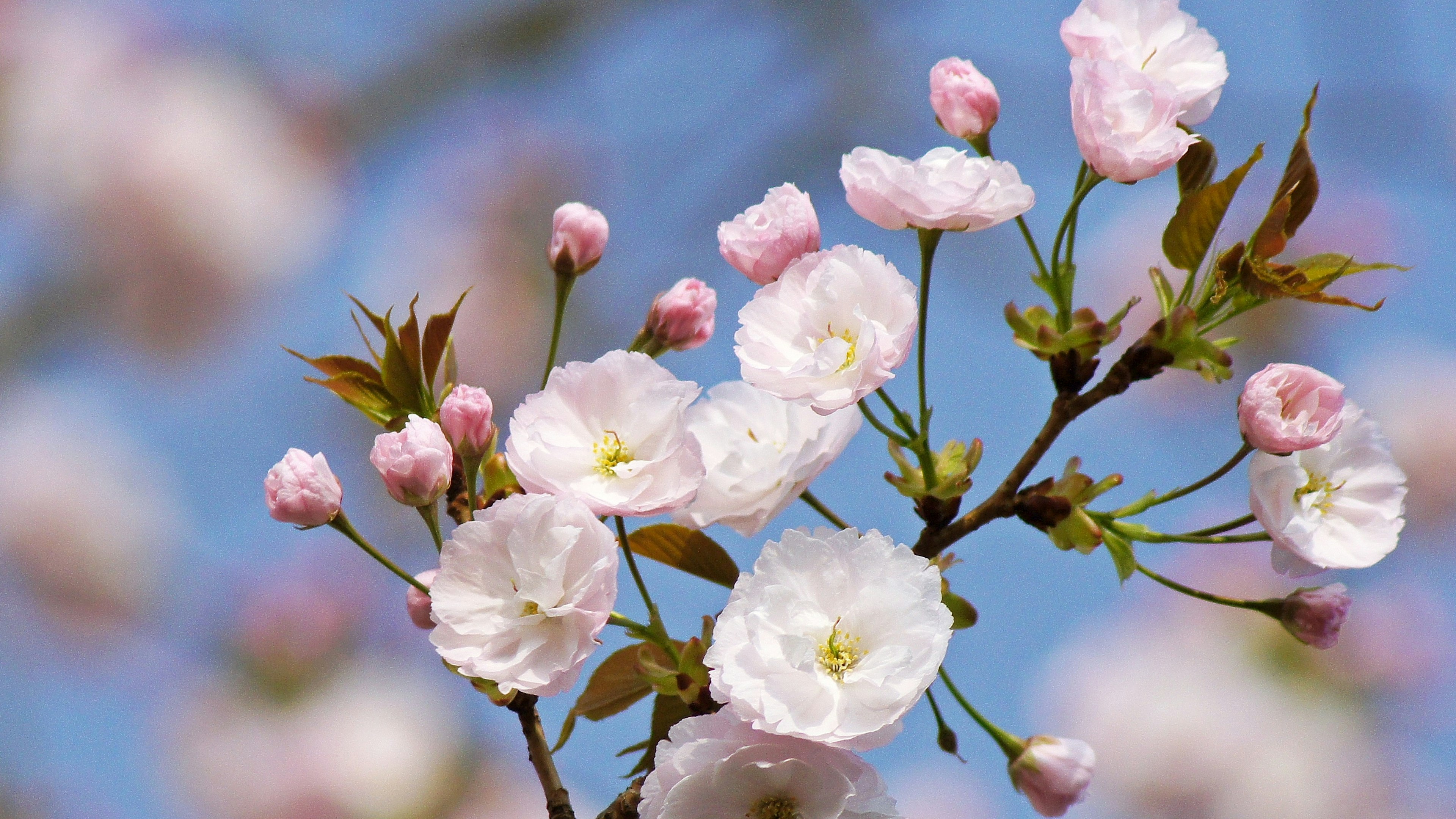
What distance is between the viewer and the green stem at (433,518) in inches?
31.9

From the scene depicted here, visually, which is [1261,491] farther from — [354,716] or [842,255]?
[354,716]

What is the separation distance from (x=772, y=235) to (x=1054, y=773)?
474mm

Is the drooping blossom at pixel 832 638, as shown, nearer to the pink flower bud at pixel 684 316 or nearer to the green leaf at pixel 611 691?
the green leaf at pixel 611 691

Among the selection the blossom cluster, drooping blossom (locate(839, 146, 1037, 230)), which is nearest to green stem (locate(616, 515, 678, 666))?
the blossom cluster

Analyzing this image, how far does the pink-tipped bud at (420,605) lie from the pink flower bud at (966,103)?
1.83 ft

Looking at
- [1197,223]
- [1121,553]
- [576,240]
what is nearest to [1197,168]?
[1197,223]

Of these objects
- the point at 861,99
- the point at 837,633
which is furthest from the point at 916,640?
the point at 861,99

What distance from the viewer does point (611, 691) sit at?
0.88m

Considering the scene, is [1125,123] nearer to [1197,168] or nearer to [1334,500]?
[1197,168]

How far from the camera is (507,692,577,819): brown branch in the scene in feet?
2.74

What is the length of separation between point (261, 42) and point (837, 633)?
9.24 ft

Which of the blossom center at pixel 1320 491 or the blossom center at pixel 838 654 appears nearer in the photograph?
the blossom center at pixel 838 654

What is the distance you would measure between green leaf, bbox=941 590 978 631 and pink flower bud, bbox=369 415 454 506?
0.37 meters

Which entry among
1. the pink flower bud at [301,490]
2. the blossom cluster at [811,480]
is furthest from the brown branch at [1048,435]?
the pink flower bud at [301,490]
